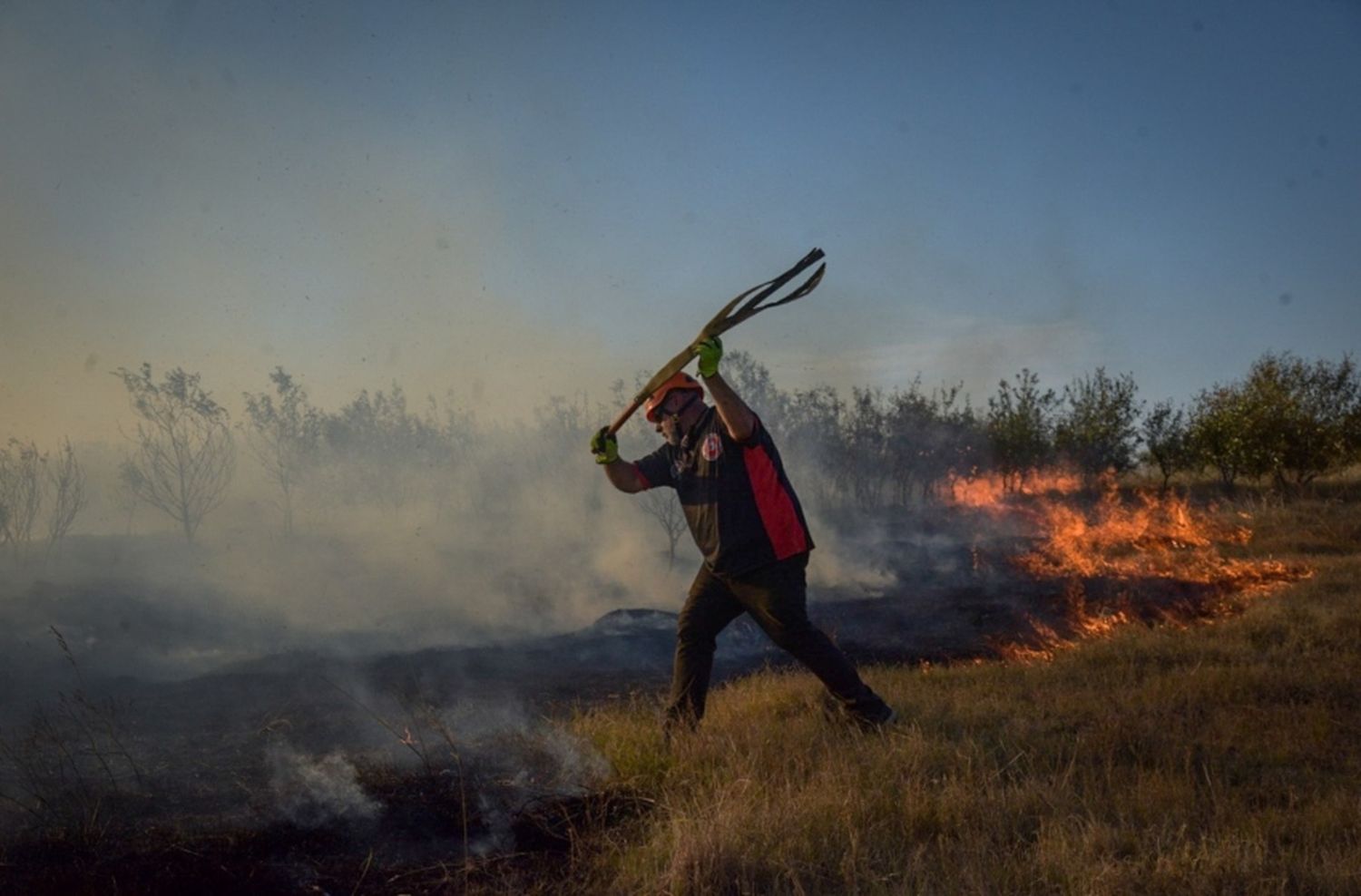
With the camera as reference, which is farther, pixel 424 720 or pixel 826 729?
pixel 424 720

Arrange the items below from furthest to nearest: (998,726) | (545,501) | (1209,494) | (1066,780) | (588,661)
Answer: (1209,494), (545,501), (588,661), (998,726), (1066,780)

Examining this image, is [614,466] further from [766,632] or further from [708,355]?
[766,632]

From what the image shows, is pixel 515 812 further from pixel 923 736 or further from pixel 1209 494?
pixel 1209 494

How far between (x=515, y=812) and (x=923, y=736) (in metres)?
2.10

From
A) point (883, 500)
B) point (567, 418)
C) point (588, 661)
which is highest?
point (567, 418)

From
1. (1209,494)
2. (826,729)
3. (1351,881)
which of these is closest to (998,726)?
(826,729)

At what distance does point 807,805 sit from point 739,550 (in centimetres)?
150

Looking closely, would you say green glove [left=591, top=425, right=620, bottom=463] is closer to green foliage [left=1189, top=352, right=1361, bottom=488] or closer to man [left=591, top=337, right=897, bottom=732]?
man [left=591, top=337, right=897, bottom=732]

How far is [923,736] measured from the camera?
4.62 m

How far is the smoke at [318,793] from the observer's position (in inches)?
153

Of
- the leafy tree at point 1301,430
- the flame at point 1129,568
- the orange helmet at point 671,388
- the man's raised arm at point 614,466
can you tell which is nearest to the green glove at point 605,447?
the man's raised arm at point 614,466

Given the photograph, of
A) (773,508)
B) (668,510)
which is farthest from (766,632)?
(668,510)

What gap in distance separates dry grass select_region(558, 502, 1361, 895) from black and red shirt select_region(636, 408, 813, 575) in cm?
95

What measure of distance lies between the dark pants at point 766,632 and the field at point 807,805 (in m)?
0.19
